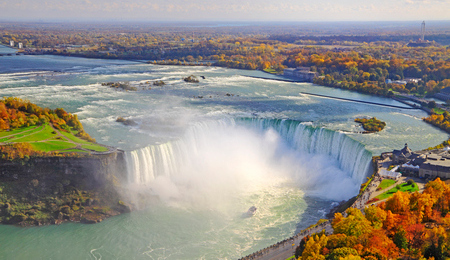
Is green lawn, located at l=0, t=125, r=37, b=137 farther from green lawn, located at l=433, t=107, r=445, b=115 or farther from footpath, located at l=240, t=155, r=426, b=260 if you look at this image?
green lawn, located at l=433, t=107, r=445, b=115

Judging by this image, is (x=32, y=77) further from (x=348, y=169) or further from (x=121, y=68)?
(x=348, y=169)

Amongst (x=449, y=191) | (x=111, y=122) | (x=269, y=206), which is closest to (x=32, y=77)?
(x=111, y=122)

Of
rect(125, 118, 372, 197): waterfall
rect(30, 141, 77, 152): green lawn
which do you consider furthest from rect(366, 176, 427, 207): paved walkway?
rect(30, 141, 77, 152): green lawn

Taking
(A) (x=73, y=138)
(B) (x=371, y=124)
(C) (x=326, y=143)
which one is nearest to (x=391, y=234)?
(C) (x=326, y=143)

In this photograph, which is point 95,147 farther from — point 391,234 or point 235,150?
point 391,234

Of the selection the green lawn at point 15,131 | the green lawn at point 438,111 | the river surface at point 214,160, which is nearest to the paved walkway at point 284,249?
the river surface at point 214,160

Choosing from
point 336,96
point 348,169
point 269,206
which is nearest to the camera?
point 269,206
